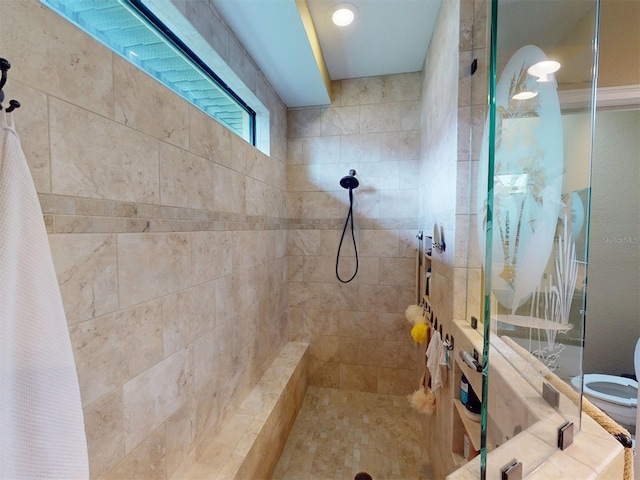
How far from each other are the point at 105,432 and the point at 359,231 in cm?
201

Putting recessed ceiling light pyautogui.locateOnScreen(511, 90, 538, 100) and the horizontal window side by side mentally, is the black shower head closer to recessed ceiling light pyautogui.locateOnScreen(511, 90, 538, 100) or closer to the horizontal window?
the horizontal window

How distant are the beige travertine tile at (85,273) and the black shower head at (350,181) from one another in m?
1.79

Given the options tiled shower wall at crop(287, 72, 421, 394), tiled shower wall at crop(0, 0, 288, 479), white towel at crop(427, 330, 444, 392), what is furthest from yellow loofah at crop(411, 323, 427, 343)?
tiled shower wall at crop(0, 0, 288, 479)

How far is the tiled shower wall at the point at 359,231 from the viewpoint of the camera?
2.29 metres

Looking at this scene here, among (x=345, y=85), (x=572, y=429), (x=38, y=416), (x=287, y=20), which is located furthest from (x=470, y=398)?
(x=345, y=85)

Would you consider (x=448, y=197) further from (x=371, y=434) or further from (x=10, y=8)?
(x=371, y=434)

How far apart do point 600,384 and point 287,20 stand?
2946 mm

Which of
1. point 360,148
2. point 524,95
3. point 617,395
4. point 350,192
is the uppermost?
point 360,148

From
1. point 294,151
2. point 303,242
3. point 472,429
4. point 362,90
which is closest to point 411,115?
point 362,90

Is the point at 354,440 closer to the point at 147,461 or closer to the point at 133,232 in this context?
the point at 147,461

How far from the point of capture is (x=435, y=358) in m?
1.51

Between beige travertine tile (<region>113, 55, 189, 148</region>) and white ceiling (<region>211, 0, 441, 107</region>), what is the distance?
0.66 meters

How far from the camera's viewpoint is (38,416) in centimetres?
55

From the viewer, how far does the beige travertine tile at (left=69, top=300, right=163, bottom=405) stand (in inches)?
29.4
